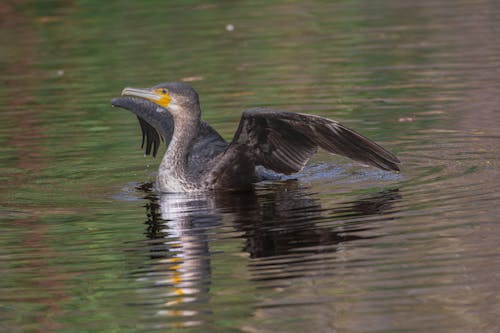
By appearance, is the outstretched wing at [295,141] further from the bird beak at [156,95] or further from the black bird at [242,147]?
the bird beak at [156,95]

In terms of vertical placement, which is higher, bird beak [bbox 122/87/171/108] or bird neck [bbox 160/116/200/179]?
bird beak [bbox 122/87/171/108]

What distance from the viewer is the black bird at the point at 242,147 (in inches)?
412

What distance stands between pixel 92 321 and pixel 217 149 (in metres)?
4.46

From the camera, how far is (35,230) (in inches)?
390

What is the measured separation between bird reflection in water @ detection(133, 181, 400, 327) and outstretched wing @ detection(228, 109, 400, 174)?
23 centimetres

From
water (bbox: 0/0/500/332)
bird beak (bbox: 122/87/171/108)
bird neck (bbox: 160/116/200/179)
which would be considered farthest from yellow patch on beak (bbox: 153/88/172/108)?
water (bbox: 0/0/500/332)

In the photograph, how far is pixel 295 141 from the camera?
11180mm

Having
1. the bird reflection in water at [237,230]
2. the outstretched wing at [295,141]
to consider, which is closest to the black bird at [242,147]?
the outstretched wing at [295,141]

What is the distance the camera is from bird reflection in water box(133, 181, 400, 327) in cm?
796

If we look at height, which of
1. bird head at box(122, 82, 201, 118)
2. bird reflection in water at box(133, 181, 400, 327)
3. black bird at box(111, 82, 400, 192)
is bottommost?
bird reflection in water at box(133, 181, 400, 327)

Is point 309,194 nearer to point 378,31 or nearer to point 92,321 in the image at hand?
point 92,321

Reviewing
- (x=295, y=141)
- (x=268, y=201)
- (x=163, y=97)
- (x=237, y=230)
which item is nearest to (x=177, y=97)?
(x=163, y=97)

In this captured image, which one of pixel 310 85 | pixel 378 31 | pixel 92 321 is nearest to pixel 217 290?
pixel 92 321

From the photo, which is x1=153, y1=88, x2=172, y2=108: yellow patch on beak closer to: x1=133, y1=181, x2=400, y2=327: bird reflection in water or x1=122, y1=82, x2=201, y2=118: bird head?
x1=122, y1=82, x2=201, y2=118: bird head
